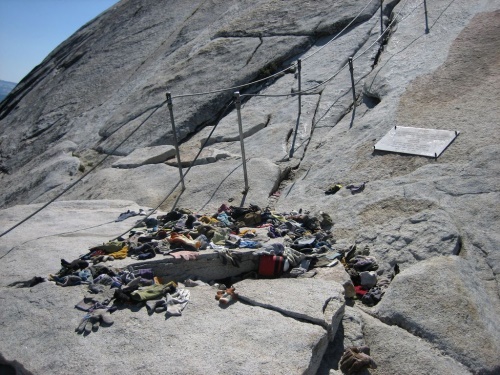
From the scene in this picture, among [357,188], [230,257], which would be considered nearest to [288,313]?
[230,257]

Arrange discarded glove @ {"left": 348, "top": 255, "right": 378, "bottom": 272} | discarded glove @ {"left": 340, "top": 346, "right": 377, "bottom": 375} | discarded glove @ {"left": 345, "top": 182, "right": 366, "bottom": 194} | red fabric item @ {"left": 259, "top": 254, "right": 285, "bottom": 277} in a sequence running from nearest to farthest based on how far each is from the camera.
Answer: discarded glove @ {"left": 340, "top": 346, "right": 377, "bottom": 375}, red fabric item @ {"left": 259, "top": 254, "right": 285, "bottom": 277}, discarded glove @ {"left": 348, "top": 255, "right": 378, "bottom": 272}, discarded glove @ {"left": 345, "top": 182, "right": 366, "bottom": 194}

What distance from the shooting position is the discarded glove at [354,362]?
4.41 metres

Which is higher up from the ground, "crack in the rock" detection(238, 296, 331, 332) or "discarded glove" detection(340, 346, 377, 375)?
"crack in the rock" detection(238, 296, 331, 332)

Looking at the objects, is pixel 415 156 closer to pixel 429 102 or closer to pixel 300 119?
pixel 429 102

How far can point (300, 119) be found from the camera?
353 inches

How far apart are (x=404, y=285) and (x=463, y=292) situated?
488mm

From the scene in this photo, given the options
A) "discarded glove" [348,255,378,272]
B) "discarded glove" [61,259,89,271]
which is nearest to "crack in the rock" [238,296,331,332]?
"discarded glove" [348,255,378,272]

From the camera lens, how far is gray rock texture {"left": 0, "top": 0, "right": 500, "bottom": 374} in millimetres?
4504

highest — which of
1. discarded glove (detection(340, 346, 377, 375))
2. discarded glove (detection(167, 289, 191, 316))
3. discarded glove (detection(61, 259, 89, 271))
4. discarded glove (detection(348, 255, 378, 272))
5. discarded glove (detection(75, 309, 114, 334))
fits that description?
discarded glove (detection(61, 259, 89, 271))

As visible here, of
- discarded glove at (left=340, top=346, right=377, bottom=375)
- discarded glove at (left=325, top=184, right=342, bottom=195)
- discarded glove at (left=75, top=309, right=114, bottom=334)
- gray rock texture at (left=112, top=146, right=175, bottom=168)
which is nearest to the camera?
discarded glove at (left=340, top=346, right=377, bottom=375)

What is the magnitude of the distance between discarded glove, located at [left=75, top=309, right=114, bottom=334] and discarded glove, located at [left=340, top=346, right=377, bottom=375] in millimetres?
1826

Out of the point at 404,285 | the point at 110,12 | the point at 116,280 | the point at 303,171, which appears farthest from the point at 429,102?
the point at 110,12

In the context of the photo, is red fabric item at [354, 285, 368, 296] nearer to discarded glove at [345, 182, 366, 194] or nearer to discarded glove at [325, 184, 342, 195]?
discarded glove at [345, 182, 366, 194]

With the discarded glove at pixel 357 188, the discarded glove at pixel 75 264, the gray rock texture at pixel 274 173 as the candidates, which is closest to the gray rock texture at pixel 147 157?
the gray rock texture at pixel 274 173
